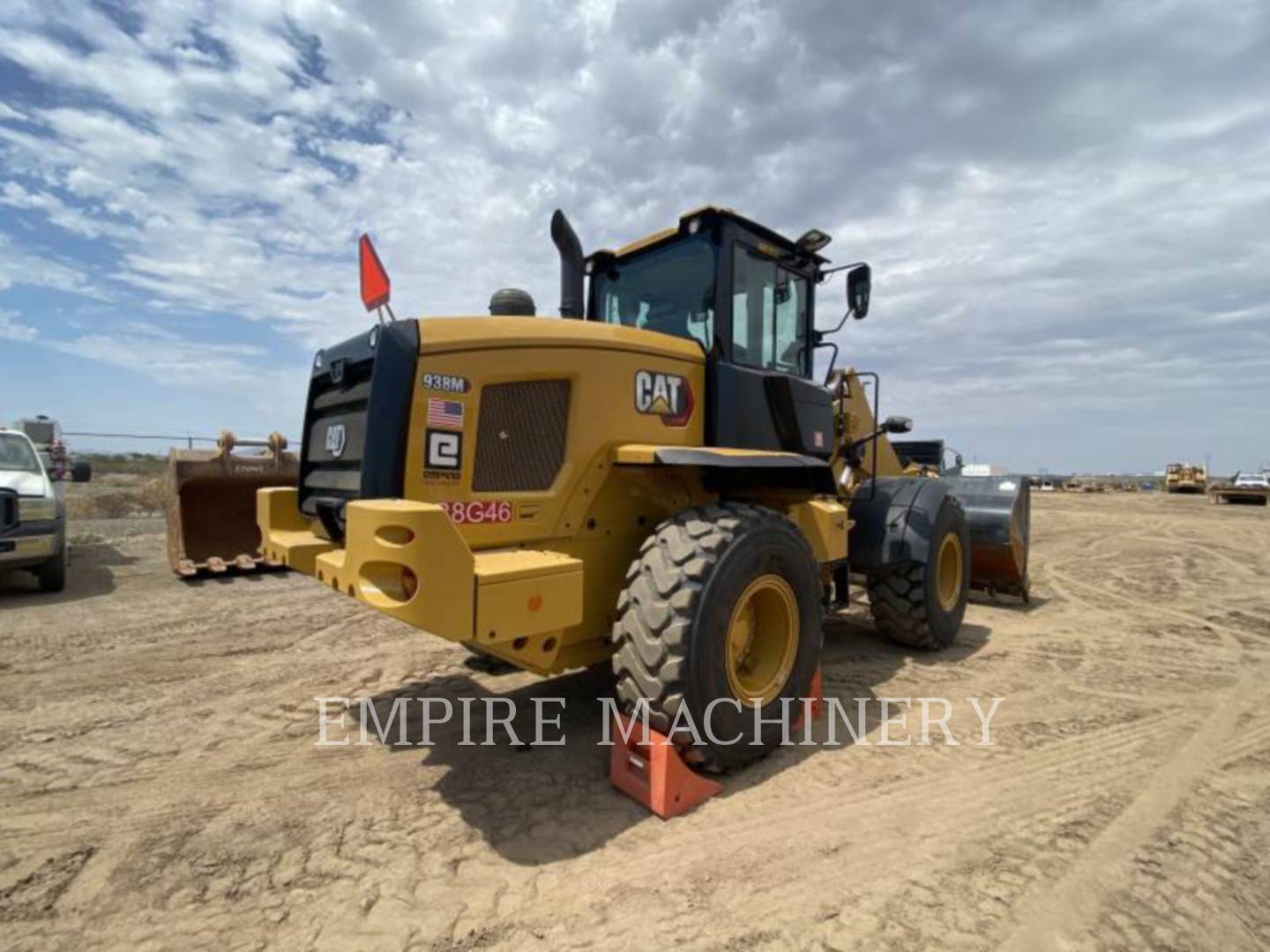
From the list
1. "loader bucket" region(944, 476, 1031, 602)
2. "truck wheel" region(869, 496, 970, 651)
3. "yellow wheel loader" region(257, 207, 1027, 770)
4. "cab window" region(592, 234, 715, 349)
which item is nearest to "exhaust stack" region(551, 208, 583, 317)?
"yellow wheel loader" region(257, 207, 1027, 770)

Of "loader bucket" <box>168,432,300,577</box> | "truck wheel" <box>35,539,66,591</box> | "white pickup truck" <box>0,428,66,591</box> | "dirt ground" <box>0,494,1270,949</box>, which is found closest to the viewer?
"dirt ground" <box>0,494,1270,949</box>

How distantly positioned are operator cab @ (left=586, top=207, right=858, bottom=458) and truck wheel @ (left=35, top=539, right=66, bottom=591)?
6.64m

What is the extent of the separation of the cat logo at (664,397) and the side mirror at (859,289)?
5.74 ft

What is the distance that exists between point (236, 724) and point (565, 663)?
2031mm

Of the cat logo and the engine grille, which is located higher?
the cat logo

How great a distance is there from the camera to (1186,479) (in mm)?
39438

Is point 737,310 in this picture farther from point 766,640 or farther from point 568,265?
point 766,640

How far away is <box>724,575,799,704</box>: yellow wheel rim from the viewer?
3447mm

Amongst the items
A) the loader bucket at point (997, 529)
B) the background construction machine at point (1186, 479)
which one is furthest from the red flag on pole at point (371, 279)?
the background construction machine at point (1186, 479)

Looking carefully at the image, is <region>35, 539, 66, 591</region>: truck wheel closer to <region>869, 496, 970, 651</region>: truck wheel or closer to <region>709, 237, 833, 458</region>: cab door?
<region>709, 237, 833, 458</region>: cab door

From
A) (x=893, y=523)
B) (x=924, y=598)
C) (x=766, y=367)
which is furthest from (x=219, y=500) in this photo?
(x=924, y=598)

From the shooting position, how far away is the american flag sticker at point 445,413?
9.63 ft

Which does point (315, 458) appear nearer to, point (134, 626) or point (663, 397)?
point (663, 397)

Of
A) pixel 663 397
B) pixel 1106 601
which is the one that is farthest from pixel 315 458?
pixel 1106 601
